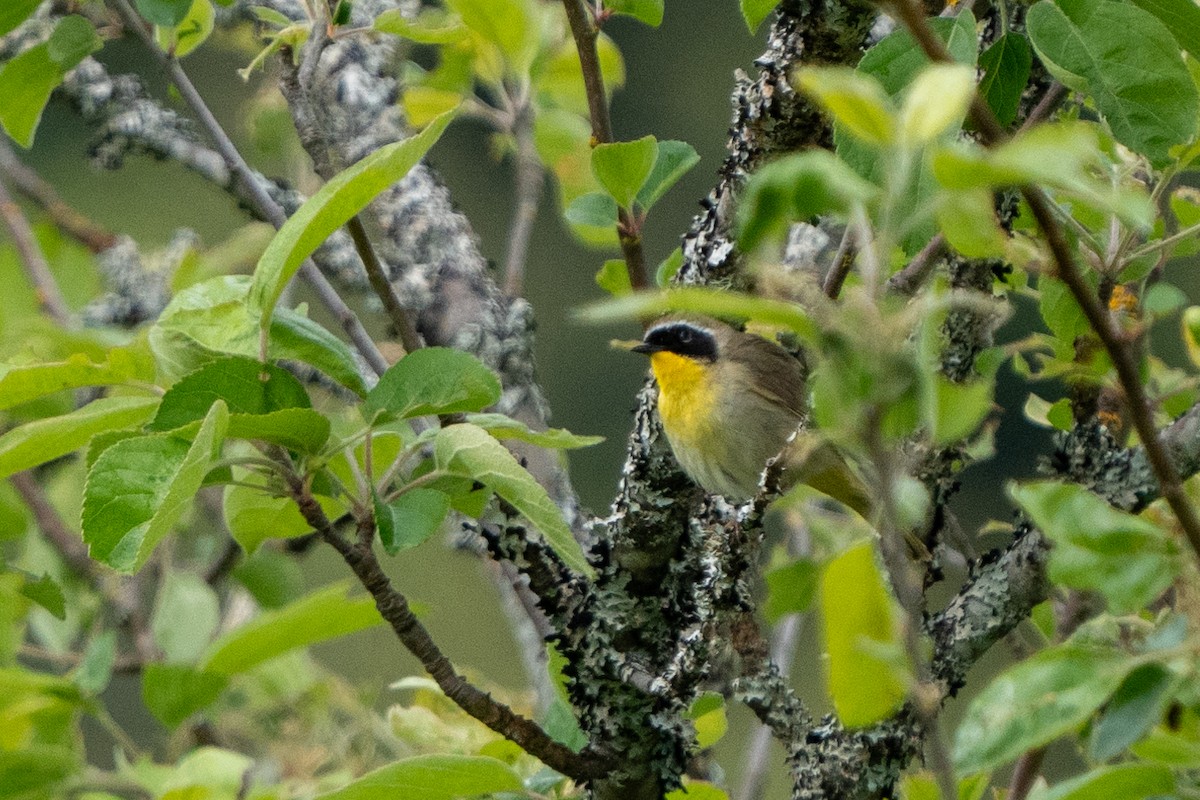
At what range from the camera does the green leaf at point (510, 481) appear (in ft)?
4.71

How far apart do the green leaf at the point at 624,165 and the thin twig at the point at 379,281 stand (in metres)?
0.29

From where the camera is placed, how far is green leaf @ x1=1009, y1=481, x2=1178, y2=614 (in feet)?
3.06

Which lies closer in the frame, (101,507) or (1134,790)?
(1134,790)

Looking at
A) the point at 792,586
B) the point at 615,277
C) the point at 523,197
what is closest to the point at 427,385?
the point at 615,277

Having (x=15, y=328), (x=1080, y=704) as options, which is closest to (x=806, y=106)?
(x=1080, y=704)

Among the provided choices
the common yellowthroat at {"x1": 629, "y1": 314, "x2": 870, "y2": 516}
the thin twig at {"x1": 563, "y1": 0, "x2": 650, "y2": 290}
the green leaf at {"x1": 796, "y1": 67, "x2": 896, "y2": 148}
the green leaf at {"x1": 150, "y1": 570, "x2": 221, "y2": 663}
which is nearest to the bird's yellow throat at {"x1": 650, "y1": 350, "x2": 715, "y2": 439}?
the common yellowthroat at {"x1": 629, "y1": 314, "x2": 870, "y2": 516}

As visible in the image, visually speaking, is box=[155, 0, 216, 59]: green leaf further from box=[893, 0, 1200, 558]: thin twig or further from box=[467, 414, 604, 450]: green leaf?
box=[893, 0, 1200, 558]: thin twig

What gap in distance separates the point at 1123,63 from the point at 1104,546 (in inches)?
20.0

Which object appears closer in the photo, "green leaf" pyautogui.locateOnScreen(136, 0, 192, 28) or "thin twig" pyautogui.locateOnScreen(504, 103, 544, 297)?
"green leaf" pyautogui.locateOnScreen(136, 0, 192, 28)

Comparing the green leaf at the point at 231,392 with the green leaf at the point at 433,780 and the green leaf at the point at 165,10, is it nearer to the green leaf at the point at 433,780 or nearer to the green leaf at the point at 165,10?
the green leaf at the point at 433,780

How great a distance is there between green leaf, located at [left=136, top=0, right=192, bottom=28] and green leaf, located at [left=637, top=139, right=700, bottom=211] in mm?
604

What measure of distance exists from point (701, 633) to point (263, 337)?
0.60 m

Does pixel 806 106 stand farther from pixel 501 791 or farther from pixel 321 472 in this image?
pixel 501 791

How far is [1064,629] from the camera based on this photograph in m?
1.70
